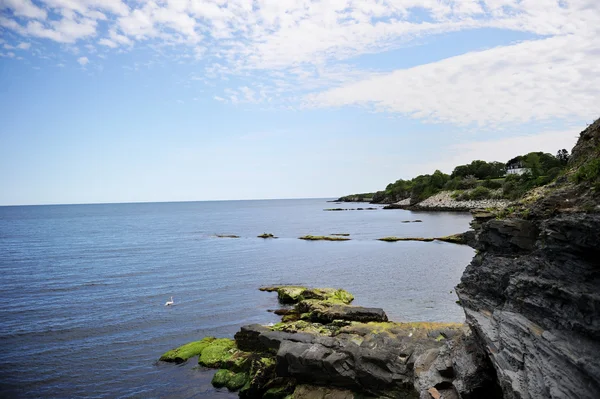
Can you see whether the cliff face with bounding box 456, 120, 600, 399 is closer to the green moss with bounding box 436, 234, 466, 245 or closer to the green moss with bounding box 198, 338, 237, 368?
the green moss with bounding box 198, 338, 237, 368

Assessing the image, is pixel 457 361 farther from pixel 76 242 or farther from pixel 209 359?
pixel 76 242

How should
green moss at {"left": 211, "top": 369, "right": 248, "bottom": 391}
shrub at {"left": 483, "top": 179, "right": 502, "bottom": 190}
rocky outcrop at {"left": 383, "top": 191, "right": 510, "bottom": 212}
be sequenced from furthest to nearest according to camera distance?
1. shrub at {"left": 483, "top": 179, "right": 502, "bottom": 190}
2. rocky outcrop at {"left": 383, "top": 191, "right": 510, "bottom": 212}
3. green moss at {"left": 211, "top": 369, "right": 248, "bottom": 391}

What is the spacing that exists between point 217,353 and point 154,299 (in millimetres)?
18018

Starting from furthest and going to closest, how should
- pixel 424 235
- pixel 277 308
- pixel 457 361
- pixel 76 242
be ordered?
pixel 76 242, pixel 424 235, pixel 277 308, pixel 457 361

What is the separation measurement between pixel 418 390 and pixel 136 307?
98.0 feet

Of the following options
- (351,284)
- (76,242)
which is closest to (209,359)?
(351,284)

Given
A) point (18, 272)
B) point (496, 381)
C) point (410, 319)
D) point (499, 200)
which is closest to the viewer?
point (496, 381)

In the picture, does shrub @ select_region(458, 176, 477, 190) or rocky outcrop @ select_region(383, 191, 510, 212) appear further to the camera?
shrub @ select_region(458, 176, 477, 190)

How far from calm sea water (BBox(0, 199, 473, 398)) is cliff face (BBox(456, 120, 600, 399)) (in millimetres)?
14801

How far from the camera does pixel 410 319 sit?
101 ft

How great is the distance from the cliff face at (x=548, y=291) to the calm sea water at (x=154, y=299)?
1480cm

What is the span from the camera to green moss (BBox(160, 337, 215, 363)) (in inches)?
1004

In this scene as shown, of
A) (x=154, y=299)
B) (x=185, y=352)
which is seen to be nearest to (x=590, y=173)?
(x=185, y=352)

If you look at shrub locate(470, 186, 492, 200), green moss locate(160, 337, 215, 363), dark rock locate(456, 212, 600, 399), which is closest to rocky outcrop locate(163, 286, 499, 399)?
green moss locate(160, 337, 215, 363)
